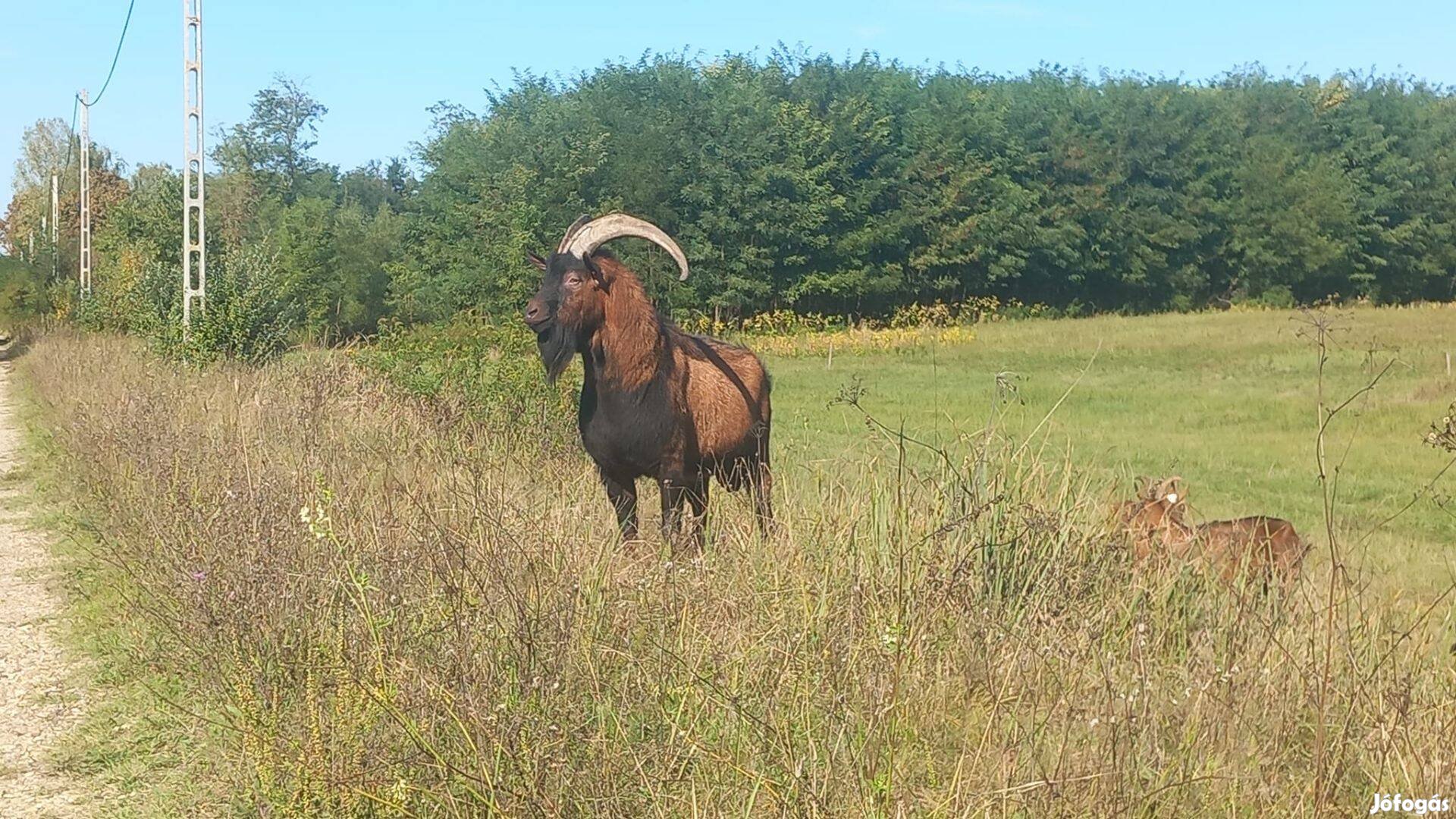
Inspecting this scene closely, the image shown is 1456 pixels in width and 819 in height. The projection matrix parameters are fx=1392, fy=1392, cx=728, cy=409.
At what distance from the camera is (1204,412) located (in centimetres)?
2292

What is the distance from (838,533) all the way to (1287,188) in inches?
2787

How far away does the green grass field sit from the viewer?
10.6m

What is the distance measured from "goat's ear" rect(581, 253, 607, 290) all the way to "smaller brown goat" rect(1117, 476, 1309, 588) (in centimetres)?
327

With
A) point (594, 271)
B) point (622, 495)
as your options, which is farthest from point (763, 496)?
point (594, 271)

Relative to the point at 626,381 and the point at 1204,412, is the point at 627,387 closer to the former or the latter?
the point at 626,381

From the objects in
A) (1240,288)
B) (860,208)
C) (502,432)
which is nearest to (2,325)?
(860,208)

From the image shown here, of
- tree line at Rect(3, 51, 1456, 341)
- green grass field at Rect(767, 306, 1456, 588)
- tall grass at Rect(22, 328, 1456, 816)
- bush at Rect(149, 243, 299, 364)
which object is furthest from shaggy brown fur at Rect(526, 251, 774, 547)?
tree line at Rect(3, 51, 1456, 341)

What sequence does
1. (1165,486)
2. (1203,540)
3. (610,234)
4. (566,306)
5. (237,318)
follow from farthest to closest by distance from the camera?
1. (237,318)
2. (610,234)
3. (566,306)
4. (1165,486)
5. (1203,540)

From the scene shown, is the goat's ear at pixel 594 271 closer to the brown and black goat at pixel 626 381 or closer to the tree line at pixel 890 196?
the brown and black goat at pixel 626 381

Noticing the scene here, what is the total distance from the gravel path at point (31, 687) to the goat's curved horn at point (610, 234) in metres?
3.61

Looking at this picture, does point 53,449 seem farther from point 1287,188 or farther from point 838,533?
point 1287,188

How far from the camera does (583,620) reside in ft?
15.2

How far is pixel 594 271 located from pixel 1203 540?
371 cm

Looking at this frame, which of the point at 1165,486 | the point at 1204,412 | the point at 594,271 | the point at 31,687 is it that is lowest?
the point at 31,687
